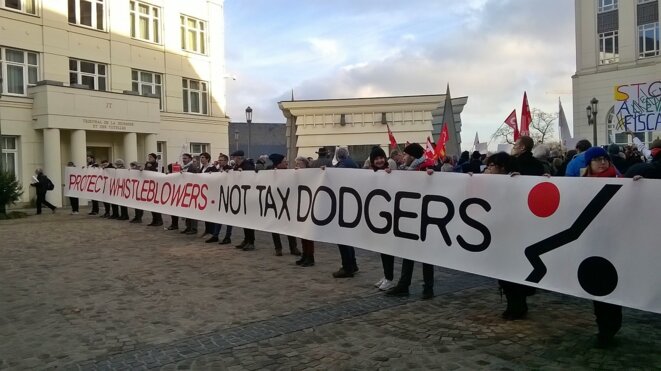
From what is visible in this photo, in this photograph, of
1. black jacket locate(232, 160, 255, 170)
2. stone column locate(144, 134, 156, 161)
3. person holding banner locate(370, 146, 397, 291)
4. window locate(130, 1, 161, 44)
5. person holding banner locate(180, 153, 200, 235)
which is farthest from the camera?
window locate(130, 1, 161, 44)

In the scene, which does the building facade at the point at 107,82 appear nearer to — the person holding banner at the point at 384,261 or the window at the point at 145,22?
the window at the point at 145,22

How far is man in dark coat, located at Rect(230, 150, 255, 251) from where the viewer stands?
11.2 meters

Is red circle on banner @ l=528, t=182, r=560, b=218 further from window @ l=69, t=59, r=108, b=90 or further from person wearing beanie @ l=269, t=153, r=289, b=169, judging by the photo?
window @ l=69, t=59, r=108, b=90

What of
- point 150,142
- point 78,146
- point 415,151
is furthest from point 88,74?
point 415,151

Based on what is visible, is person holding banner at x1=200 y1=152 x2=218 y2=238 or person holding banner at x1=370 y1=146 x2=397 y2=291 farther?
person holding banner at x1=200 y1=152 x2=218 y2=238

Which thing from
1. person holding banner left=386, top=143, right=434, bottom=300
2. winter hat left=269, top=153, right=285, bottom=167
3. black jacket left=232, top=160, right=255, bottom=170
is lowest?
person holding banner left=386, top=143, right=434, bottom=300

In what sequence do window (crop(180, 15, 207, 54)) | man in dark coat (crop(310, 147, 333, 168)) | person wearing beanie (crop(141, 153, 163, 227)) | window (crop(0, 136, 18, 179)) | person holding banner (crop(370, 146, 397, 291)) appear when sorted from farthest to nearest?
window (crop(180, 15, 207, 54)) < window (crop(0, 136, 18, 179)) < person wearing beanie (crop(141, 153, 163, 227)) < man in dark coat (crop(310, 147, 333, 168)) < person holding banner (crop(370, 146, 397, 291))

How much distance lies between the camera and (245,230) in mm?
11227

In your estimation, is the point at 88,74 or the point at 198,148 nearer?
the point at 88,74

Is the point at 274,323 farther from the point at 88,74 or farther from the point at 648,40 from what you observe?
the point at 648,40

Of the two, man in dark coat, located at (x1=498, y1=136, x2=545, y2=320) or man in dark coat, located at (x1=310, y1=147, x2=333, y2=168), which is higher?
man in dark coat, located at (x1=310, y1=147, x2=333, y2=168)

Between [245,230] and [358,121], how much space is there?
120ft

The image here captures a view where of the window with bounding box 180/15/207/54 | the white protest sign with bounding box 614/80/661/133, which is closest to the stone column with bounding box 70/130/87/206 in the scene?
the window with bounding box 180/15/207/54

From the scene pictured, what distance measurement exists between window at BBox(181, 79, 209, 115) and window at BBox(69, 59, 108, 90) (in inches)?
218
